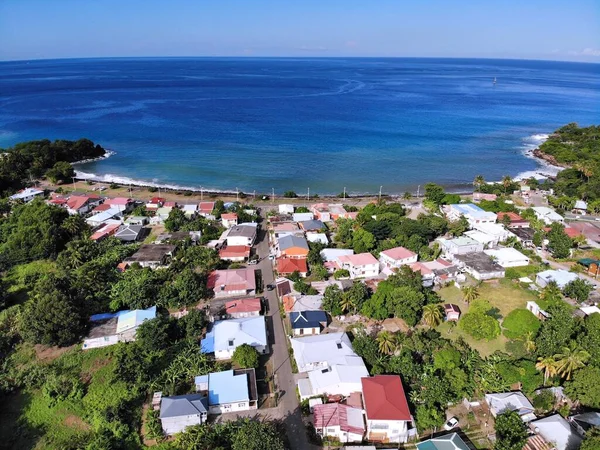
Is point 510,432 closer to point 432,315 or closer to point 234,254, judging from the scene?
point 432,315

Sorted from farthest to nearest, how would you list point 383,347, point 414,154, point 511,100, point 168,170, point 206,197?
point 511,100
point 414,154
point 168,170
point 206,197
point 383,347

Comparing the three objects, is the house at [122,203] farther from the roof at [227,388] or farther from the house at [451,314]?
the house at [451,314]

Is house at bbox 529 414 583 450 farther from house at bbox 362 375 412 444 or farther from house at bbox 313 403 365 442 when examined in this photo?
house at bbox 313 403 365 442

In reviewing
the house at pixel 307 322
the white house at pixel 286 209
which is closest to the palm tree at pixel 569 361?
the house at pixel 307 322

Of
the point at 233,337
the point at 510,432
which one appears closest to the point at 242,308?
the point at 233,337

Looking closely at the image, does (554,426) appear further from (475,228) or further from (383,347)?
(475,228)

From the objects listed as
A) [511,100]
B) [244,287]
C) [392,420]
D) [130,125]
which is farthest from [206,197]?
[511,100]
